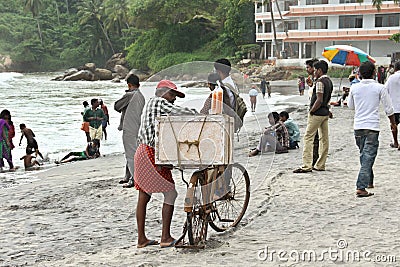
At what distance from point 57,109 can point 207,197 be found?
3240 centimetres

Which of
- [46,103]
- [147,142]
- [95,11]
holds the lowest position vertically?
[46,103]

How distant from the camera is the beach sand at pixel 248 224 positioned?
5111 mm

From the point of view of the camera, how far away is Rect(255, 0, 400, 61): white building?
1962 inches

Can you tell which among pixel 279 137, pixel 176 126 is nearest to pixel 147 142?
pixel 176 126

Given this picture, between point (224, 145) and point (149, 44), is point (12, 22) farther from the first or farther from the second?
point (224, 145)

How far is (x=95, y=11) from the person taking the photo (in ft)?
270

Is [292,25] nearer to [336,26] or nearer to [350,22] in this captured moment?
[336,26]

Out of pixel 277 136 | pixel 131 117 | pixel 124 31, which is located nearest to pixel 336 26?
pixel 124 31

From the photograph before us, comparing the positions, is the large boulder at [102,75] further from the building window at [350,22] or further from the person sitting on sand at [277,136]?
the person sitting on sand at [277,136]

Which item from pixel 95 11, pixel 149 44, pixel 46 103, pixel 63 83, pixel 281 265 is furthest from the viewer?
pixel 95 11

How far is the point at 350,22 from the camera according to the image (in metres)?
51.0

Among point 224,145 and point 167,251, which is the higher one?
point 224,145

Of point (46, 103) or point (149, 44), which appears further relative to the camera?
point (149, 44)

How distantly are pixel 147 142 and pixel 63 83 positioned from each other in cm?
5913
